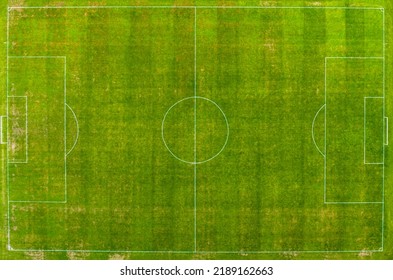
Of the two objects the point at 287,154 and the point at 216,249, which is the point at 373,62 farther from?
the point at 216,249

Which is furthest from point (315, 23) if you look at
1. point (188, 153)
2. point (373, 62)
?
point (188, 153)

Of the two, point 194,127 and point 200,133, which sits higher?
point 194,127
